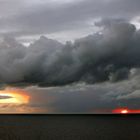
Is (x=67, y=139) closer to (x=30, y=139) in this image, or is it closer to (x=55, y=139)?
(x=55, y=139)

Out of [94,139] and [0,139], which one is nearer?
[0,139]

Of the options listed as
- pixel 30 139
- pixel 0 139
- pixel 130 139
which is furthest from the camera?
pixel 130 139

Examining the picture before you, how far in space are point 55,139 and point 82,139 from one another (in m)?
14.6

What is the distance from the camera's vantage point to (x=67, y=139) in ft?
605

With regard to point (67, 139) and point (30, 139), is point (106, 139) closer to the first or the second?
point (67, 139)

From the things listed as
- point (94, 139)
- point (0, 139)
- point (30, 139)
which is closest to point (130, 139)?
point (94, 139)

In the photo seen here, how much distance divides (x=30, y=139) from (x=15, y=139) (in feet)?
26.7

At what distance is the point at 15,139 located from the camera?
183875 millimetres

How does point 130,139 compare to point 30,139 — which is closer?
point 30,139

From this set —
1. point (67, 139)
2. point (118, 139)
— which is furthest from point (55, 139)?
point (118, 139)

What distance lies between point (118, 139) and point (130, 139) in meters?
7.62

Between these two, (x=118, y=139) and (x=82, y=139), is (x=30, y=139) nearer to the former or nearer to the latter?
(x=82, y=139)

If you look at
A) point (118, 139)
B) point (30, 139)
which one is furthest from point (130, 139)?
point (30, 139)

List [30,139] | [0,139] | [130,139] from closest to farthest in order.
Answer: [0,139]
[30,139]
[130,139]
